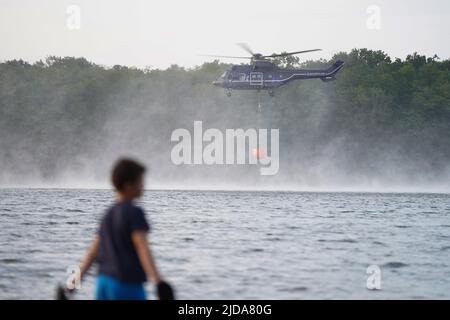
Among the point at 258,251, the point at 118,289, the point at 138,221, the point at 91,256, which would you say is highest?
the point at 138,221

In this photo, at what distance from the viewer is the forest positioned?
10375 cm

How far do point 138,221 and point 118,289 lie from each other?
0.80m

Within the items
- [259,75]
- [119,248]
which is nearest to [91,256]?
[119,248]

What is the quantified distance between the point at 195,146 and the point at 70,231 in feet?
278

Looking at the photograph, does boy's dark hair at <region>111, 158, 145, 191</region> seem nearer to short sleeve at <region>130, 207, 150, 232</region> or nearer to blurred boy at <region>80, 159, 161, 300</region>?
blurred boy at <region>80, 159, 161, 300</region>

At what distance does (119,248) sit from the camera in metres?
9.15

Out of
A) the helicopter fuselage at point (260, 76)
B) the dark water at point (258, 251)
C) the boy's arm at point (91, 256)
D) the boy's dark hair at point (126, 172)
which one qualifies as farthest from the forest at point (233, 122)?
the boy's dark hair at point (126, 172)

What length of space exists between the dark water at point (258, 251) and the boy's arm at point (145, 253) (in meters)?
8.06

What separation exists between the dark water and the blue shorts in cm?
751

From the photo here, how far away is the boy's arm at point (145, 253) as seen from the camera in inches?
341

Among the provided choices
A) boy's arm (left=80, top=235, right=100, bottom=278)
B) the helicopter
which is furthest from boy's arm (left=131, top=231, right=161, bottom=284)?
the helicopter

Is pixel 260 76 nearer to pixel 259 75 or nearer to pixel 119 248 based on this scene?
pixel 259 75

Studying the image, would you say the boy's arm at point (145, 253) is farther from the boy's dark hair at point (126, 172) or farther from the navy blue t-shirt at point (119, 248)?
the boy's dark hair at point (126, 172)
